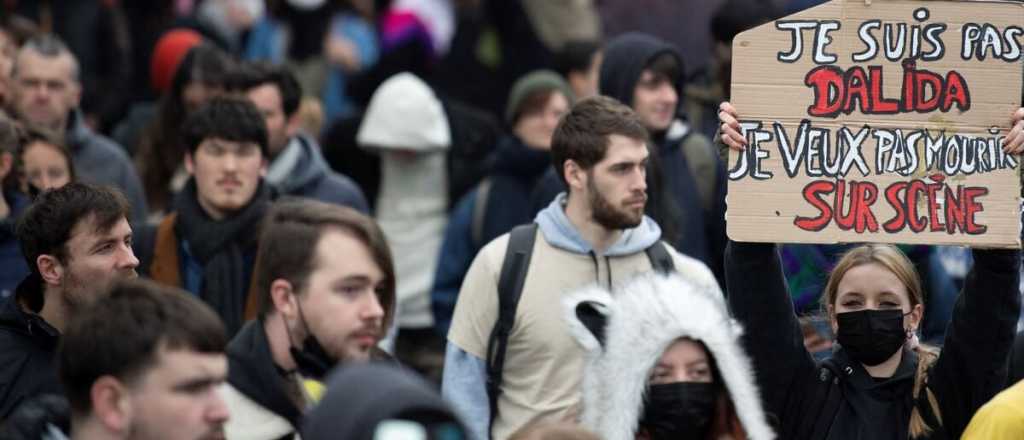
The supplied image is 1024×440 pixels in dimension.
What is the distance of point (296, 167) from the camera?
31.1 feet

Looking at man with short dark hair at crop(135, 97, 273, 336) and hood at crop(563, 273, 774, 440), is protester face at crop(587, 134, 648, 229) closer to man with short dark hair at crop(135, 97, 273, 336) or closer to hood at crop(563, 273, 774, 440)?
man with short dark hair at crop(135, 97, 273, 336)

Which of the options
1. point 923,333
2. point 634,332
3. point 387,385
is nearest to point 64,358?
point 387,385

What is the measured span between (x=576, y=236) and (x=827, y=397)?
5.62 ft

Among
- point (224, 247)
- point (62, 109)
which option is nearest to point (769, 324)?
point (224, 247)

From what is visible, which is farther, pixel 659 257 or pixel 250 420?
pixel 659 257

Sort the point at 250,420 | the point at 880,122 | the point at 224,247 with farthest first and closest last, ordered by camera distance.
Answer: the point at 224,247 < the point at 880,122 < the point at 250,420

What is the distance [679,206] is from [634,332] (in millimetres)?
3685

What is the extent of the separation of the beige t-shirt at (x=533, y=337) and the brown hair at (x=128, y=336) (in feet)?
9.27

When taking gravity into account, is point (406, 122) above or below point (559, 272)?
below

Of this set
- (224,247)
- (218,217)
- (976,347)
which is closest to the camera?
(976,347)

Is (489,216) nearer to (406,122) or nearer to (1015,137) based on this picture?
(406,122)

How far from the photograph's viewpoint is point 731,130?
242 inches

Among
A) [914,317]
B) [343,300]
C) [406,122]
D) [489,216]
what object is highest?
[343,300]

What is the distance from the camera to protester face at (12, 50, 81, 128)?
10.1 meters
